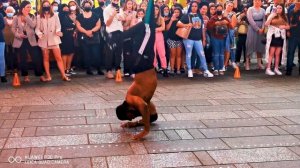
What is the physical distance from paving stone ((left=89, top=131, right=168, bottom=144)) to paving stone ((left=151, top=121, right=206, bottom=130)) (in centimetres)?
24

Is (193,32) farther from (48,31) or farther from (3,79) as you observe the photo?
(3,79)

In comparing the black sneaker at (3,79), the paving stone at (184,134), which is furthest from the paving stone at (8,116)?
the black sneaker at (3,79)

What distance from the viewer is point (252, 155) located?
4.77 metres

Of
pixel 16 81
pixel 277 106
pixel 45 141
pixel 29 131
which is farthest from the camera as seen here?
pixel 16 81

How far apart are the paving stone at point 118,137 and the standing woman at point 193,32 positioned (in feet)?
14.4

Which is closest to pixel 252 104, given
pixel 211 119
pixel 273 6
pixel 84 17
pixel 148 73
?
pixel 211 119

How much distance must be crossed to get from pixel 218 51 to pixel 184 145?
5196 millimetres

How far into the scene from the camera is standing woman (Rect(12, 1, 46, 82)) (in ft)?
29.1

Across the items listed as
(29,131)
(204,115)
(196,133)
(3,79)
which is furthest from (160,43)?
(29,131)

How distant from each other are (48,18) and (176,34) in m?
2.84

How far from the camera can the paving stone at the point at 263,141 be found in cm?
511

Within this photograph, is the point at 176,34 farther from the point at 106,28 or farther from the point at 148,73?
the point at 148,73

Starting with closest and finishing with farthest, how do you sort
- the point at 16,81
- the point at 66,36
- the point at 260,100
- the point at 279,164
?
the point at 279,164
the point at 260,100
the point at 16,81
the point at 66,36

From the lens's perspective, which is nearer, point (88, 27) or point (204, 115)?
point (204, 115)
